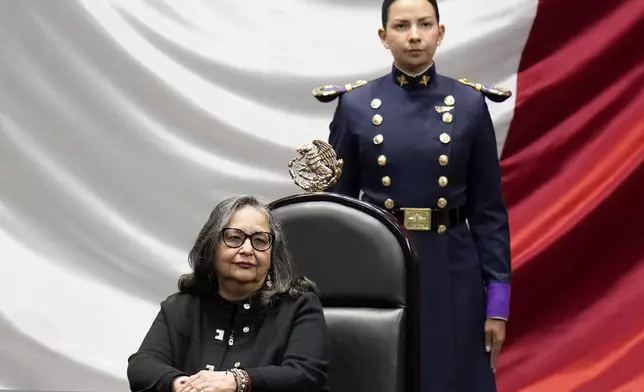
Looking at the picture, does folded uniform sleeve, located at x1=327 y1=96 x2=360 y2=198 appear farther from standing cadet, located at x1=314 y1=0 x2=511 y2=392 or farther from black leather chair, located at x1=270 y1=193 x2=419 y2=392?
black leather chair, located at x1=270 y1=193 x2=419 y2=392

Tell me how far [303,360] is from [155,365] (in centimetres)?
22

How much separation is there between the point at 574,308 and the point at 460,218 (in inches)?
37.3

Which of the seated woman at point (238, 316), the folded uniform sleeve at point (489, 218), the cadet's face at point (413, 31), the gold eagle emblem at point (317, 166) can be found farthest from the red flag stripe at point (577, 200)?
the seated woman at point (238, 316)

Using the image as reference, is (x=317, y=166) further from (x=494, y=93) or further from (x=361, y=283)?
(x=494, y=93)

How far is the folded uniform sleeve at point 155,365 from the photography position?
4.99ft

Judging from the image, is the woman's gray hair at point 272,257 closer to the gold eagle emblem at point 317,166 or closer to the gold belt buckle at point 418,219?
the gold eagle emblem at point 317,166

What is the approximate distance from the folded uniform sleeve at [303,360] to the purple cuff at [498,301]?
442mm

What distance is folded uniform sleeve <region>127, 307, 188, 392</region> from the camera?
1521mm

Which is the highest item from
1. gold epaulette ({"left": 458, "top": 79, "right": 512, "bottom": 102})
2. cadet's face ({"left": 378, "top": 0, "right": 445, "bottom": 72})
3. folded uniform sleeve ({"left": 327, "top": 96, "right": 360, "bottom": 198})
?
cadet's face ({"left": 378, "top": 0, "right": 445, "bottom": 72})

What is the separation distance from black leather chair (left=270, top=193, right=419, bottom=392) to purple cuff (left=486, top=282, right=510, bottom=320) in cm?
37

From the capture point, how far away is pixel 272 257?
64.7 inches

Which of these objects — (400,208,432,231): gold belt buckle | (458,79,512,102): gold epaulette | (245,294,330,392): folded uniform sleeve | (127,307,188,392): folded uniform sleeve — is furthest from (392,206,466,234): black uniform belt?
(127,307,188,392): folded uniform sleeve

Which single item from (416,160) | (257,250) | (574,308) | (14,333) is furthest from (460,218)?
(14,333)

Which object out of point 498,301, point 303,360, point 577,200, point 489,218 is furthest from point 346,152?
point 577,200
